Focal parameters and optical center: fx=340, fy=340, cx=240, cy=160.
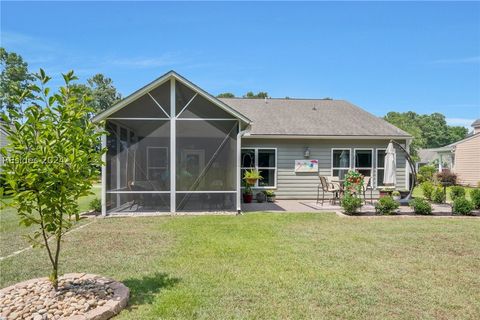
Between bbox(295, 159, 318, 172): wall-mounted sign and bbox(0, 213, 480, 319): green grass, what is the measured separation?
5.59 meters

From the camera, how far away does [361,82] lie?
21.6 m

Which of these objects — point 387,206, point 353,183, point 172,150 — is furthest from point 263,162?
point 387,206

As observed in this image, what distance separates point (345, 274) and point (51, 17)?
10526mm

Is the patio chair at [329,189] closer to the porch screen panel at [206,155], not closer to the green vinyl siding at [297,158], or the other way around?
the green vinyl siding at [297,158]

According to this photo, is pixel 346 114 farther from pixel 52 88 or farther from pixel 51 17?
pixel 52 88

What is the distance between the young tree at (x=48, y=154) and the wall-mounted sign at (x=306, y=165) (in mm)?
10876

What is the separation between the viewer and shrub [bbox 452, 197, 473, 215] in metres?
9.62

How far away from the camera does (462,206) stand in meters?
9.64

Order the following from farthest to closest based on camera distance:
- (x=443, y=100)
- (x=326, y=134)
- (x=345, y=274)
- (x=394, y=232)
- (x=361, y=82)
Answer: (x=443, y=100)
(x=361, y=82)
(x=326, y=134)
(x=394, y=232)
(x=345, y=274)

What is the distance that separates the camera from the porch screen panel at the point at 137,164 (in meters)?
9.73

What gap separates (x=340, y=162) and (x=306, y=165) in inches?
57.4

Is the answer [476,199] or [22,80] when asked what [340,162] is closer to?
[476,199]

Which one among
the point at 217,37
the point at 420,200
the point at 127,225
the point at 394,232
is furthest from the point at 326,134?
the point at 127,225

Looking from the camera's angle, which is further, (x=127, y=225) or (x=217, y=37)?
(x=217, y=37)
